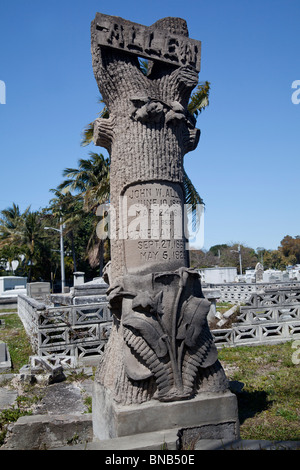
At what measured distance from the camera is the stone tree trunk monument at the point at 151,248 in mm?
3621

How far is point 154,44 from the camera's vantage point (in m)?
4.38

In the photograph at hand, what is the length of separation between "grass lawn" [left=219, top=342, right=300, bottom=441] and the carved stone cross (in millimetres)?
901

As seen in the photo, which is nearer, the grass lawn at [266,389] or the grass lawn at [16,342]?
the grass lawn at [266,389]

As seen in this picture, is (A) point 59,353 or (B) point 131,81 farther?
(A) point 59,353

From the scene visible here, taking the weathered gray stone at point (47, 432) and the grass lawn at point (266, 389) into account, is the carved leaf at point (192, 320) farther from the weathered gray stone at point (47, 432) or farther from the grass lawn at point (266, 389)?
the weathered gray stone at point (47, 432)

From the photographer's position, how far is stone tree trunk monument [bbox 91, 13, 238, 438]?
3.62m

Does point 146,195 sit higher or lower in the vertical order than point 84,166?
lower

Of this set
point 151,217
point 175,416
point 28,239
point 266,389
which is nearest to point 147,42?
point 151,217

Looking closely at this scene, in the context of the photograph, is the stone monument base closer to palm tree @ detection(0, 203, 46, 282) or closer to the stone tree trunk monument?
the stone tree trunk monument

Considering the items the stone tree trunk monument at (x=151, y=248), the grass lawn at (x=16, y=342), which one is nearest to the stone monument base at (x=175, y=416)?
the stone tree trunk monument at (x=151, y=248)

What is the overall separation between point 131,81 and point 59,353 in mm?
6192

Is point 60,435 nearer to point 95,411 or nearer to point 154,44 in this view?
point 95,411

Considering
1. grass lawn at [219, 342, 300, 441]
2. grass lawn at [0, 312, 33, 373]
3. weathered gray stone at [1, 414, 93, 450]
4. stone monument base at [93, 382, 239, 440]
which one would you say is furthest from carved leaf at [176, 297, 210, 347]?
grass lawn at [0, 312, 33, 373]
